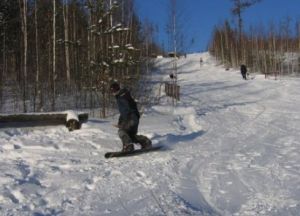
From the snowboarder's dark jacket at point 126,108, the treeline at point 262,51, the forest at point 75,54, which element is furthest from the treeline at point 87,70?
the treeline at point 262,51

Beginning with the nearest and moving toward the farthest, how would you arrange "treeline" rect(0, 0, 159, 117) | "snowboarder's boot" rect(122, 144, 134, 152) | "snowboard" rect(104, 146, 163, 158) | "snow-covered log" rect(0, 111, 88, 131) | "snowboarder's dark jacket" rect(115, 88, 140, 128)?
"snowboard" rect(104, 146, 163, 158) < "snowboarder's boot" rect(122, 144, 134, 152) < "snowboarder's dark jacket" rect(115, 88, 140, 128) < "snow-covered log" rect(0, 111, 88, 131) < "treeline" rect(0, 0, 159, 117)

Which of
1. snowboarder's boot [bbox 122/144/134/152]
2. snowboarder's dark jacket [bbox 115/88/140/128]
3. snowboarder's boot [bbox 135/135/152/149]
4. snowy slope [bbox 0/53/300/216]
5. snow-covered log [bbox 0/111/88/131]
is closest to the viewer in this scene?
snowy slope [bbox 0/53/300/216]

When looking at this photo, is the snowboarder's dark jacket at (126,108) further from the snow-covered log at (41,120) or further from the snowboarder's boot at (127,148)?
the snow-covered log at (41,120)

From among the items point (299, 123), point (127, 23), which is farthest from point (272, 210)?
point (127, 23)

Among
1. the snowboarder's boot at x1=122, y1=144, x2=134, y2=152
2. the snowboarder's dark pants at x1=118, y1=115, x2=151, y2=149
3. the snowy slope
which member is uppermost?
the snowboarder's dark pants at x1=118, y1=115, x2=151, y2=149

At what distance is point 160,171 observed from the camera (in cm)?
898

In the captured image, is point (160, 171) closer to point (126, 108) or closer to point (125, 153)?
point (125, 153)

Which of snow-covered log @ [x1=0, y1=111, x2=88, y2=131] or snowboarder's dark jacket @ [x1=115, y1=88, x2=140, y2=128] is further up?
snowboarder's dark jacket @ [x1=115, y1=88, x2=140, y2=128]

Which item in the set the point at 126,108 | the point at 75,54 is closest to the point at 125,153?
the point at 126,108

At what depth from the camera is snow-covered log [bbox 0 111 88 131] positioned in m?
12.8

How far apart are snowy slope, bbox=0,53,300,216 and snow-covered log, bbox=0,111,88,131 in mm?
272

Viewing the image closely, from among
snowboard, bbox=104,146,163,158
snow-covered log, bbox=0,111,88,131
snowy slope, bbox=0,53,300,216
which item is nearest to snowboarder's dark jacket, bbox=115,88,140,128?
snowboard, bbox=104,146,163,158

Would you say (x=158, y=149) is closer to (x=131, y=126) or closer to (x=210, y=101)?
(x=131, y=126)

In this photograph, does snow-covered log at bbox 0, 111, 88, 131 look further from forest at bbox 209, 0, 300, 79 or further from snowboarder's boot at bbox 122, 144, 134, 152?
forest at bbox 209, 0, 300, 79
